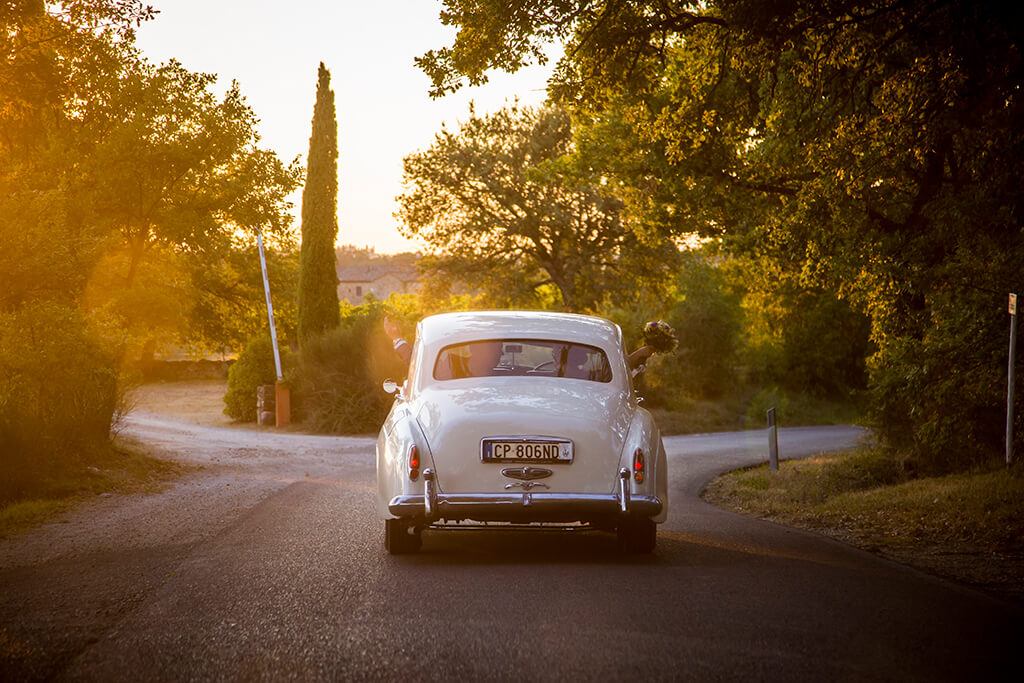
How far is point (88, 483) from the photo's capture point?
1338 centimetres

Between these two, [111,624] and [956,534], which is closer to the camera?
[111,624]

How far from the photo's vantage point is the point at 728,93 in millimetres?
16828

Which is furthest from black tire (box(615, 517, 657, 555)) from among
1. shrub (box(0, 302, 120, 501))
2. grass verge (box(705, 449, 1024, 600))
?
shrub (box(0, 302, 120, 501))

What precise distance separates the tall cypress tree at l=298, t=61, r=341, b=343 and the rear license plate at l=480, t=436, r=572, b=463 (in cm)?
2673

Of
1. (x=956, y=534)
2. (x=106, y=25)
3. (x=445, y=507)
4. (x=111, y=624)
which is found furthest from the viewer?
(x=106, y=25)

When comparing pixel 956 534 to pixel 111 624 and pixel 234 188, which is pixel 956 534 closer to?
pixel 111 624

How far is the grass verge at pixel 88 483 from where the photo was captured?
35.6 ft

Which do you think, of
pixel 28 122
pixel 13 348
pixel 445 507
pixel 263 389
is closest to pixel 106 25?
pixel 28 122

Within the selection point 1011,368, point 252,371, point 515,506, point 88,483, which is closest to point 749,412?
point 252,371

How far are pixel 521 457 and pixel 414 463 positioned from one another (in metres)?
0.78

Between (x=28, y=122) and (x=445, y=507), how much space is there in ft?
26.3

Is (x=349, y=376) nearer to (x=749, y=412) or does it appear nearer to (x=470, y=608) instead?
(x=749, y=412)

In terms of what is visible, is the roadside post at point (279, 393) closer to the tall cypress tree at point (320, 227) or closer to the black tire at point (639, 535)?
the tall cypress tree at point (320, 227)

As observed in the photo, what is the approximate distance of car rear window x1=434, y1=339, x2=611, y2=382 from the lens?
8672 mm
